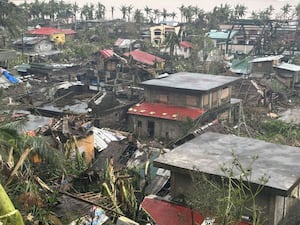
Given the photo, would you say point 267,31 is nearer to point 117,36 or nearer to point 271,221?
point 117,36

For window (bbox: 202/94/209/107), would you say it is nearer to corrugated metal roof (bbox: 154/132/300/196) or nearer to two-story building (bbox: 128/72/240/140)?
two-story building (bbox: 128/72/240/140)

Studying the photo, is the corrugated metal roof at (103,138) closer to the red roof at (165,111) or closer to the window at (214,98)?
the red roof at (165,111)

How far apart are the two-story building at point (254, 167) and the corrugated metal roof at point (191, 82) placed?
49.2 ft

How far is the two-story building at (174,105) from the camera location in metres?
29.2

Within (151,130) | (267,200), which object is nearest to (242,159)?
(267,200)

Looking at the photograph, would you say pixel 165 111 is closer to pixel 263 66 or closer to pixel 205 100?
pixel 205 100

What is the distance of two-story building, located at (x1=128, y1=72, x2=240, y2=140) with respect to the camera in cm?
2922

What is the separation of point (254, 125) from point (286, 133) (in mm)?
2399

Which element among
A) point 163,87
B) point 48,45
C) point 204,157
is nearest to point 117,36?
point 48,45

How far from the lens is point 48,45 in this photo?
202 ft

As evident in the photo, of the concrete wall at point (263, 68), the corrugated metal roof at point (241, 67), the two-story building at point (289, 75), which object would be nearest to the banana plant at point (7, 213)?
the two-story building at point (289, 75)

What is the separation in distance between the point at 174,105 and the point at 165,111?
111 cm

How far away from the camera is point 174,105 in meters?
31.1

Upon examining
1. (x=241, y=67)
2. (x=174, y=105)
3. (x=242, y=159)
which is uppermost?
(x=242, y=159)
